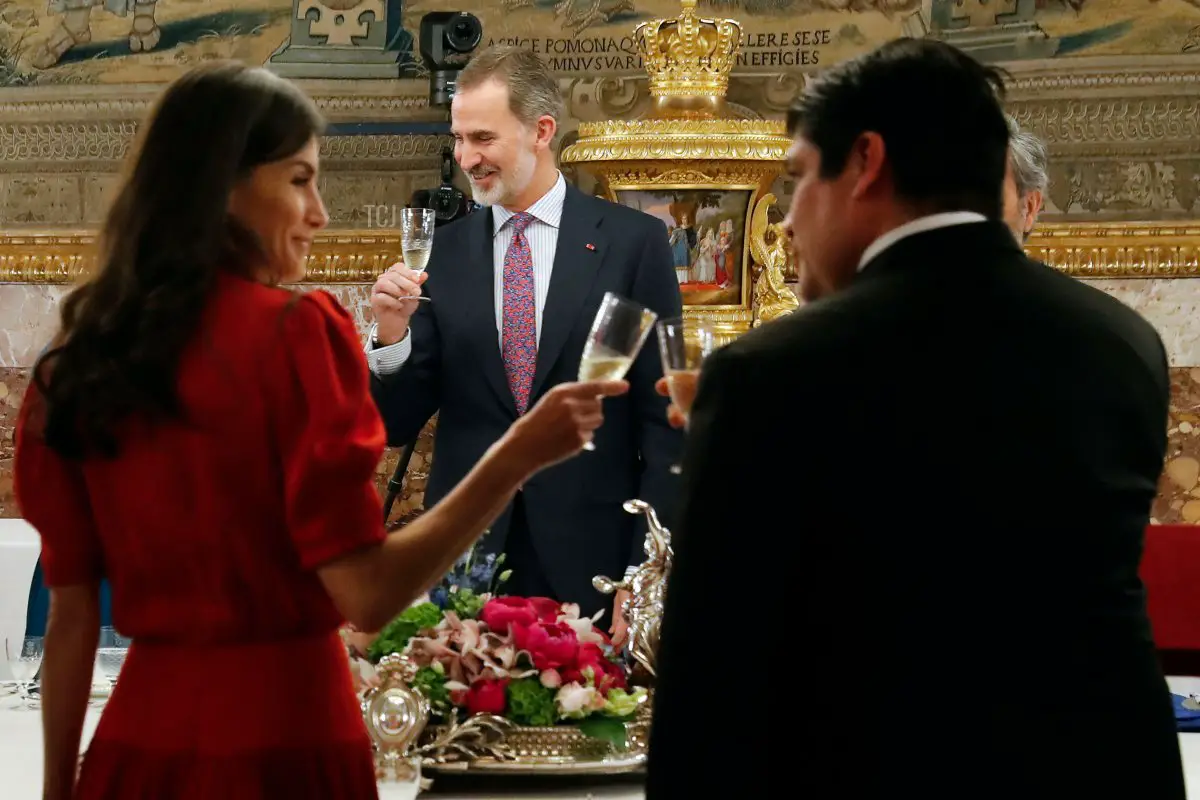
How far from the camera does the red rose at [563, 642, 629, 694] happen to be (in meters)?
2.62

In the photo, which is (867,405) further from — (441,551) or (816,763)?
(441,551)

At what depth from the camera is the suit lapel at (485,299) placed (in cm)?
423

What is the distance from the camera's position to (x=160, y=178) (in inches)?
74.9

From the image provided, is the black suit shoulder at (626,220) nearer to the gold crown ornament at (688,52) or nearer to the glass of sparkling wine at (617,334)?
the gold crown ornament at (688,52)

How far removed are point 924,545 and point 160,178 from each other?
0.93 meters

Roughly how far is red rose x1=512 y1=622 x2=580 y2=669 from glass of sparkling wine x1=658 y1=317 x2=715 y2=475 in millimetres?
490

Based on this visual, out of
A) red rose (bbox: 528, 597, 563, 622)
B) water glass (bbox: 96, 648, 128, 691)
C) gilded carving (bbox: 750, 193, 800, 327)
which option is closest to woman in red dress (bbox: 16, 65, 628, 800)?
red rose (bbox: 528, 597, 563, 622)

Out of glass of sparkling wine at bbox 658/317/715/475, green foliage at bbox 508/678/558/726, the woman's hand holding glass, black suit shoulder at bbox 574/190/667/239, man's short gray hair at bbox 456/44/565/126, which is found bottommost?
green foliage at bbox 508/678/558/726

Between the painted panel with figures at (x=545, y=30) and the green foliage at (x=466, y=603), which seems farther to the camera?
the painted panel with figures at (x=545, y=30)

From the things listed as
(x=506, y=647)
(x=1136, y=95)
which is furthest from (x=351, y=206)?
(x=506, y=647)

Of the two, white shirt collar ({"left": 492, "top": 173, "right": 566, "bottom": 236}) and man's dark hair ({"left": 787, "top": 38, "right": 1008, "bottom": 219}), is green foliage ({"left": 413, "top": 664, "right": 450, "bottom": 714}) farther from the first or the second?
white shirt collar ({"left": 492, "top": 173, "right": 566, "bottom": 236})

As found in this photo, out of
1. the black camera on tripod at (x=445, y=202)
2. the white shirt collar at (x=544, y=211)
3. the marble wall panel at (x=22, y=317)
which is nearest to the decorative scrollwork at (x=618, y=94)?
the black camera on tripod at (x=445, y=202)

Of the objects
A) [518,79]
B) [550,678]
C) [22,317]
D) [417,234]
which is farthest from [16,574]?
[550,678]

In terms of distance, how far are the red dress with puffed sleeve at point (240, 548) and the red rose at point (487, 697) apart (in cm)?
61
